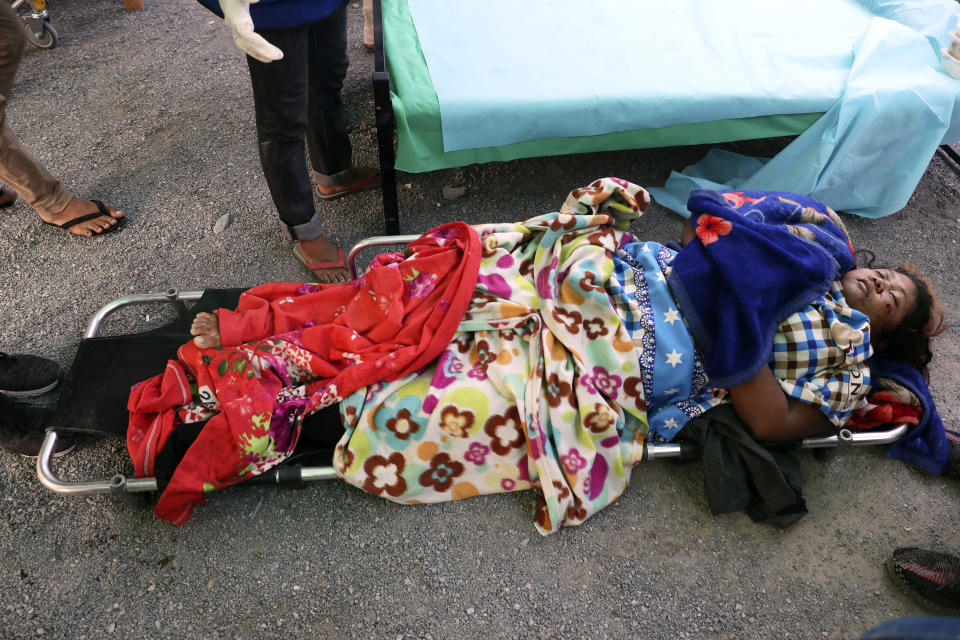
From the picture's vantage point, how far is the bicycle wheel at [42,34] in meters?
3.04

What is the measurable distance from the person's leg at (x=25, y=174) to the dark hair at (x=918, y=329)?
8.43 feet

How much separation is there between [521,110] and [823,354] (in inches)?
45.9

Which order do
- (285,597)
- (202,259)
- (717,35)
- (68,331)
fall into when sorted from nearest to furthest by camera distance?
(285,597) → (68,331) → (202,259) → (717,35)

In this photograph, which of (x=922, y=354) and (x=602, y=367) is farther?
(x=922, y=354)

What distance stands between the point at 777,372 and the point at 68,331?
211 cm

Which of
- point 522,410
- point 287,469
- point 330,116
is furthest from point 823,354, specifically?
point 330,116

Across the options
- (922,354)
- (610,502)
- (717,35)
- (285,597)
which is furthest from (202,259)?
(922,354)

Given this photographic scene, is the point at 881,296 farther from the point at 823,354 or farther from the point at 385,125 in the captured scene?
the point at 385,125

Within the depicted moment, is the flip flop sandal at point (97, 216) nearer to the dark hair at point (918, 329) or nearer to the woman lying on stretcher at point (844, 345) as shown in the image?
the woman lying on stretcher at point (844, 345)

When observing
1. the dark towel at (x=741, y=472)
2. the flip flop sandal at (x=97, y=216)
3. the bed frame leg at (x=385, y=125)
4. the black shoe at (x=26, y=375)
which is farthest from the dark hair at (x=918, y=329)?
the flip flop sandal at (x=97, y=216)

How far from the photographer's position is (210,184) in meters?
2.49

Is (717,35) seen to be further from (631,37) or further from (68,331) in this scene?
(68,331)

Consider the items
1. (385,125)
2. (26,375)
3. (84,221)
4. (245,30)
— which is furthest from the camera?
(84,221)

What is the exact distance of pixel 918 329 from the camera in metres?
1.57
